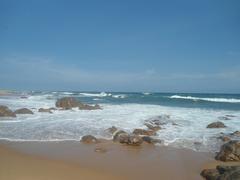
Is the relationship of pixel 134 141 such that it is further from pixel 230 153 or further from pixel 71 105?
pixel 71 105

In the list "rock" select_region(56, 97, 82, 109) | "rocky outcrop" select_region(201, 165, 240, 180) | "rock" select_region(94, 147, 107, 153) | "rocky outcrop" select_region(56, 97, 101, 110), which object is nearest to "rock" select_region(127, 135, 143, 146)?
"rock" select_region(94, 147, 107, 153)

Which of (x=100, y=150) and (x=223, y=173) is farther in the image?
(x=100, y=150)

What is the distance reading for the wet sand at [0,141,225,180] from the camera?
5715 millimetres

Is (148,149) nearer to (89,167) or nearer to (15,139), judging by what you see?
(89,167)

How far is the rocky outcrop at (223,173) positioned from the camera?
4714mm

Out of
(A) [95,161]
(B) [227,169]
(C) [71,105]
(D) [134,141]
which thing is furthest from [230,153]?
(C) [71,105]

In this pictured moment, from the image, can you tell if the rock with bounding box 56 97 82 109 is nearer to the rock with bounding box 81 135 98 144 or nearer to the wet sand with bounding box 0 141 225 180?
the rock with bounding box 81 135 98 144

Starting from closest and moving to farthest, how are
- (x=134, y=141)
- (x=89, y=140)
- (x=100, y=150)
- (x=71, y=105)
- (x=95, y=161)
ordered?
(x=95, y=161), (x=100, y=150), (x=134, y=141), (x=89, y=140), (x=71, y=105)

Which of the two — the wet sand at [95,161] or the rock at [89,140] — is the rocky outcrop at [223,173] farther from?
the rock at [89,140]

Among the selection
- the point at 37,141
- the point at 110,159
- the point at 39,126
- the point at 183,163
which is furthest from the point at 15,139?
the point at 183,163

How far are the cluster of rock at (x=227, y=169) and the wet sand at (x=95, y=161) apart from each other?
0.27 meters

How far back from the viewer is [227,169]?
516cm

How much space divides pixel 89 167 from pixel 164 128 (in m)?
6.32

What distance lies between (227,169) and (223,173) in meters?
0.14
